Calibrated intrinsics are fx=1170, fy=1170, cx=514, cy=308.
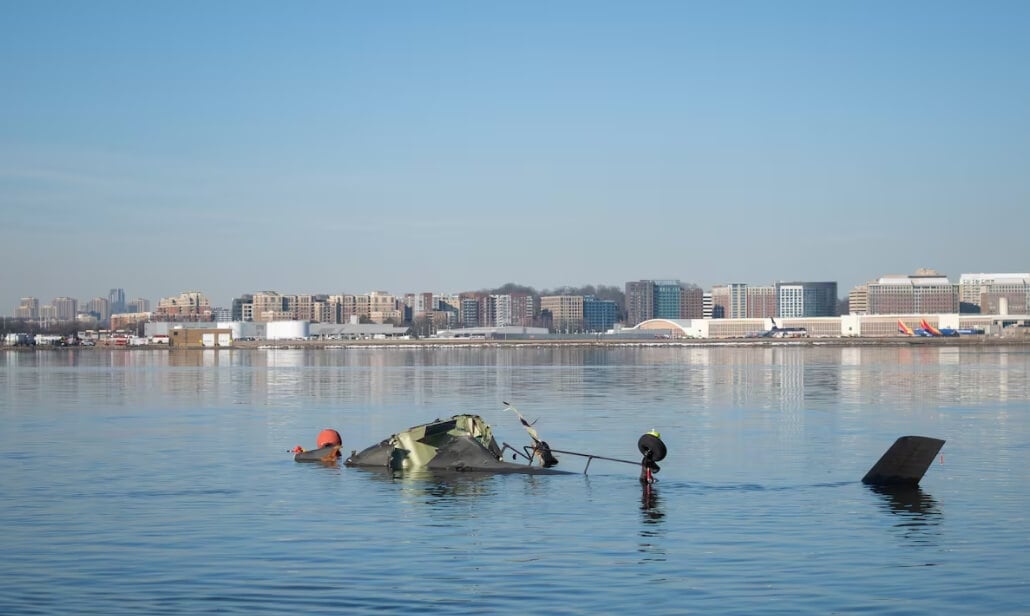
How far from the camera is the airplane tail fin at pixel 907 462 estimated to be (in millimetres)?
31625

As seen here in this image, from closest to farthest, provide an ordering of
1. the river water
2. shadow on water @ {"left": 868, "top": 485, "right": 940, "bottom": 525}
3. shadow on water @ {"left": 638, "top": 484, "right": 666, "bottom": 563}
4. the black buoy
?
the river water → shadow on water @ {"left": 638, "top": 484, "right": 666, "bottom": 563} → shadow on water @ {"left": 868, "top": 485, "right": 940, "bottom": 525} → the black buoy

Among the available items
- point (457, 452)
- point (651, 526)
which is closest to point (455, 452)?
point (457, 452)

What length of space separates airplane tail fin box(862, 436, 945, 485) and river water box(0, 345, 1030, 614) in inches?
24.8

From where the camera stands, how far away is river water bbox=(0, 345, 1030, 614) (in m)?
20.0

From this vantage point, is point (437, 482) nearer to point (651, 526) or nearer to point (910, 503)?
point (651, 526)

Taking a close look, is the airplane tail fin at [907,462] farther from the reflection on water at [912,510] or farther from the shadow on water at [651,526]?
the shadow on water at [651,526]

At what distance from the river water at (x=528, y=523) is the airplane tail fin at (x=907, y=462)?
2.07ft

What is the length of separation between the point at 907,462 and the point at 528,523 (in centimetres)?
1134

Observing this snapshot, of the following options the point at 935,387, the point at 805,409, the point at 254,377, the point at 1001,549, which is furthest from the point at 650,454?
the point at 254,377

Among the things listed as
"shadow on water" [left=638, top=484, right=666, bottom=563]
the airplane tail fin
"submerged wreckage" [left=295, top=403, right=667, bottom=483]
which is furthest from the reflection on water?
"submerged wreckage" [left=295, top=403, right=667, bottom=483]

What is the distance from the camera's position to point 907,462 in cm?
3178

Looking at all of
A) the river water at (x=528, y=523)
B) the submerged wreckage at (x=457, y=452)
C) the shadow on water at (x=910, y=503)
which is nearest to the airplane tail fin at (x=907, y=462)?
the shadow on water at (x=910, y=503)

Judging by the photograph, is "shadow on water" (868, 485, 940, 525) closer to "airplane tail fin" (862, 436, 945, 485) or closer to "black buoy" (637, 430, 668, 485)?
"airplane tail fin" (862, 436, 945, 485)

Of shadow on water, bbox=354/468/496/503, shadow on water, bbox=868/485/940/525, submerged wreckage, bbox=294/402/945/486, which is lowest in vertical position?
shadow on water, bbox=354/468/496/503
